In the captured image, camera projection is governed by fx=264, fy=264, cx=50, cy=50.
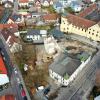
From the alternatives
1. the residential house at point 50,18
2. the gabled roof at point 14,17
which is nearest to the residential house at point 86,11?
the residential house at point 50,18

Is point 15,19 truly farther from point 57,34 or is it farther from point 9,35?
point 57,34

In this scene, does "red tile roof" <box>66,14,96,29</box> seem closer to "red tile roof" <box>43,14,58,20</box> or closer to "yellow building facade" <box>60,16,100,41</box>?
"yellow building facade" <box>60,16,100,41</box>

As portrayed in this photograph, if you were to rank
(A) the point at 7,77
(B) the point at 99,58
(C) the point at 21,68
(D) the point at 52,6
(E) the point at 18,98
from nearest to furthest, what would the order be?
(E) the point at 18,98 < (A) the point at 7,77 < (C) the point at 21,68 < (B) the point at 99,58 < (D) the point at 52,6

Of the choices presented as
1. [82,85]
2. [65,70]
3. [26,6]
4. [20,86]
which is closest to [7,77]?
[20,86]

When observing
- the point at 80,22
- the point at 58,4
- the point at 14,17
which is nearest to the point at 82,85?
the point at 80,22

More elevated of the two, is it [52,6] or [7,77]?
[52,6]

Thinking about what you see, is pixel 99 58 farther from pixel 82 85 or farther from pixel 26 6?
pixel 26 6

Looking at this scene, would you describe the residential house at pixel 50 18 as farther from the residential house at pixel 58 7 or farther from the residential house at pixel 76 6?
the residential house at pixel 76 6
